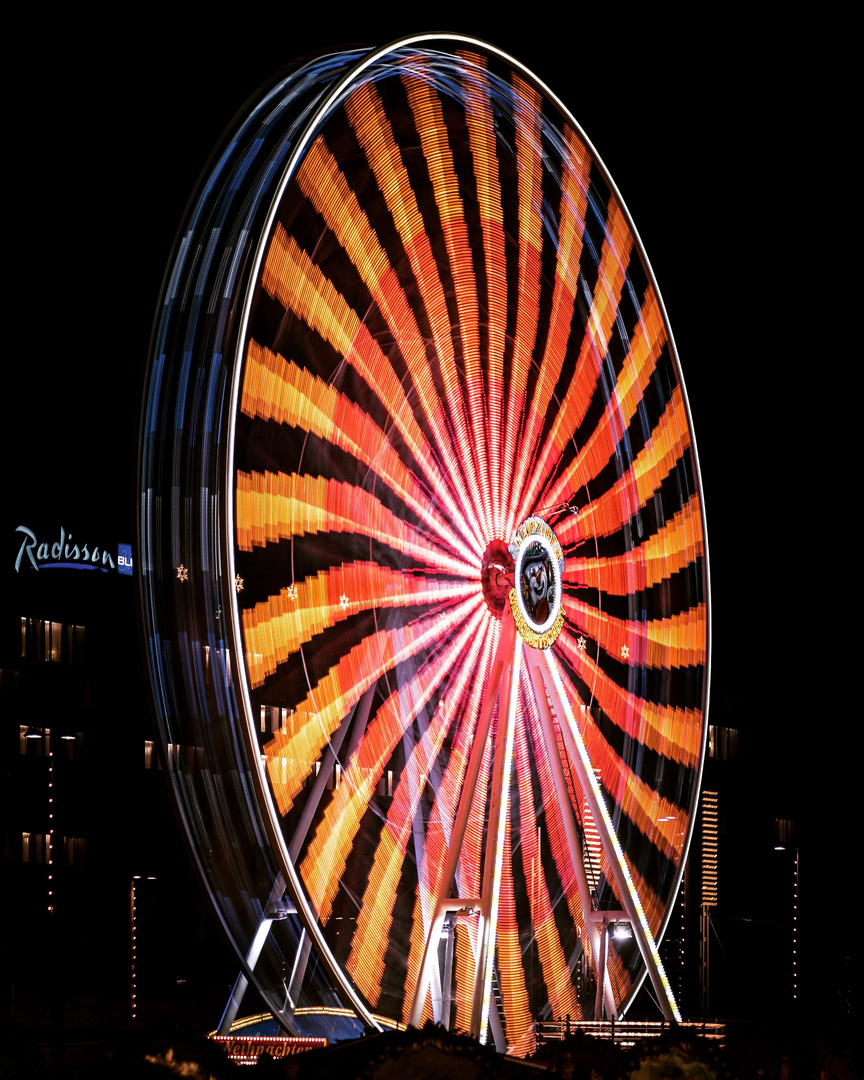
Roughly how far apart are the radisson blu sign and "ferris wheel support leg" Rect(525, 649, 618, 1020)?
2166cm

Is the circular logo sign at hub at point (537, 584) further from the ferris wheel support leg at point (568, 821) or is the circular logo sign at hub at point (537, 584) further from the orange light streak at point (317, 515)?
the orange light streak at point (317, 515)

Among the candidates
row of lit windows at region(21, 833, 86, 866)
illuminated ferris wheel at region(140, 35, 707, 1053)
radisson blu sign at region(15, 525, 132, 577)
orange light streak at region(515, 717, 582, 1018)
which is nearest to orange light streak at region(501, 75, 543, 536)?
illuminated ferris wheel at region(140, 35, 707, 1053)

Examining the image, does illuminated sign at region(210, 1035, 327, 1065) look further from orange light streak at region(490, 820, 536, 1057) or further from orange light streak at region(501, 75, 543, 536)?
orange light streak at region(501, 75, 543, 536)

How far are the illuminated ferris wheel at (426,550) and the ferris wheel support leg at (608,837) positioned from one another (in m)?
0.03

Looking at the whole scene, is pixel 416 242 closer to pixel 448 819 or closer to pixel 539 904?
pixel 448 819

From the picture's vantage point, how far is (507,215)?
43.3 feet

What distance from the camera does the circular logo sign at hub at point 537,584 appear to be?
12016mm

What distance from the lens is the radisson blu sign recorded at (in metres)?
33.8

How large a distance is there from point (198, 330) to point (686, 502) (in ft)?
23.2

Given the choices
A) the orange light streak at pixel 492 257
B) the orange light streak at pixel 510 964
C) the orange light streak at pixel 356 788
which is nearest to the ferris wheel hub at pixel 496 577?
the orange light streak at pixel 492 257

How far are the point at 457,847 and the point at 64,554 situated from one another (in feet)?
82.7

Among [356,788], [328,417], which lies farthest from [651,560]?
[356,788]

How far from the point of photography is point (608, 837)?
12.8m

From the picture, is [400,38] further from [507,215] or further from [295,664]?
[295,664]
